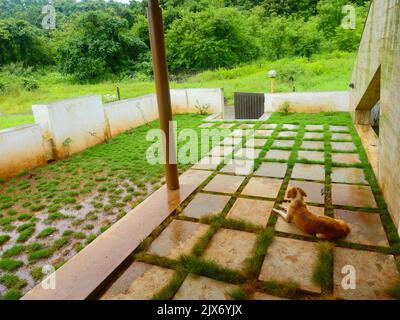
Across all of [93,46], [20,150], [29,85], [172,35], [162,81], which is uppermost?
[172,35]

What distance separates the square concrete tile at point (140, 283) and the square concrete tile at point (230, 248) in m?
0.41

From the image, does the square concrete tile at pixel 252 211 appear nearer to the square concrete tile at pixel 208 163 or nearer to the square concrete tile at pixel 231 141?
the square concrete tile at pixel 208 163

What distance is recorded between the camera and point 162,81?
3.40m

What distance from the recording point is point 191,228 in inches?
112

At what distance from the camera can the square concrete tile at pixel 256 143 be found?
536 centimetres

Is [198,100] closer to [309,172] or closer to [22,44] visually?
[309,172]

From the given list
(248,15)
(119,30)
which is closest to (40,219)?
(119,30)

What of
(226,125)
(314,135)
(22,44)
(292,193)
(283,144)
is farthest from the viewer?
(22,44)

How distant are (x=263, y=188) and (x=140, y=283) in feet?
6.61

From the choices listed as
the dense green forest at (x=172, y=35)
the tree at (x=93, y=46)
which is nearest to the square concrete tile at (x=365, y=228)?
the dense green forest at (x=172, y=35)

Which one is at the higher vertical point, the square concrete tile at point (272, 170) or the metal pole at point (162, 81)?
the metal pole at point (162, 81)

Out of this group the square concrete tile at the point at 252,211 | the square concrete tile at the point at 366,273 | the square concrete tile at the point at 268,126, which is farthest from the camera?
the square concrete tile at the point at 268,126

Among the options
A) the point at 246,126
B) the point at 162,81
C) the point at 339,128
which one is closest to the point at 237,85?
the point at 246,126
